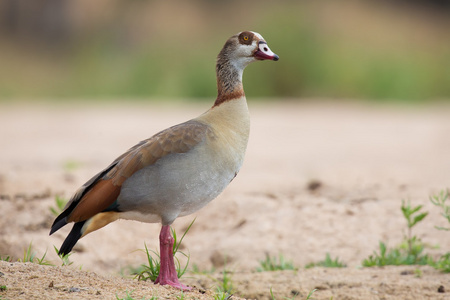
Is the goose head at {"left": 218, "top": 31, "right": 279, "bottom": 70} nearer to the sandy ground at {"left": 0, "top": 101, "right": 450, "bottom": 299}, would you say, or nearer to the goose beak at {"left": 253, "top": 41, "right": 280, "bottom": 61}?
the goose beak at {"left": 253, "top": 41, "right": 280, "bottom": 61}

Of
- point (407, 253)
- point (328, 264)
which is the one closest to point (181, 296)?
point (328, 264)

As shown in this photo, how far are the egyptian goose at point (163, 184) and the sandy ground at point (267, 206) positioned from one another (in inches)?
11.3

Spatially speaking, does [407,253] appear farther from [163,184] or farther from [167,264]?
[163,184]

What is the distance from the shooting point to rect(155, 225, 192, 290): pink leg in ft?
13.7

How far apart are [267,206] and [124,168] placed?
2.36 m

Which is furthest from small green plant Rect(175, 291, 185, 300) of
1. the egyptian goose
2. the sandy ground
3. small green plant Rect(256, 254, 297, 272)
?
small green plant Rect(256, 254, 297, 272)

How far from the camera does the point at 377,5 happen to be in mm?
24453

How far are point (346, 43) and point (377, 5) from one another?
600 cm

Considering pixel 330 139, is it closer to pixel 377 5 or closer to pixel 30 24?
pixel 377 5

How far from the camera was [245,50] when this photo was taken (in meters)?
4.66

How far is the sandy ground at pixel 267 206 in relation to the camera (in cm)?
452

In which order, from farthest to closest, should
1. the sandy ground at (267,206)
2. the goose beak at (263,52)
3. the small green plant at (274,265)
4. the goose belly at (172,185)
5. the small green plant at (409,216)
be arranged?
the small green plant at (274,265)
the small green plant at (409,216)
the goose beak at (263,52)
the sandy ground at (267,206)
the goose belly at (172,185)

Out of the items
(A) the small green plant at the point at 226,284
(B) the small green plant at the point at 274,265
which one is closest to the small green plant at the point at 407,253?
(B) the small green plant at the point at 274,265

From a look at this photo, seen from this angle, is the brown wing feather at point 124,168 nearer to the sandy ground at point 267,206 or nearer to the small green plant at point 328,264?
the sandy ground at point 267,206
